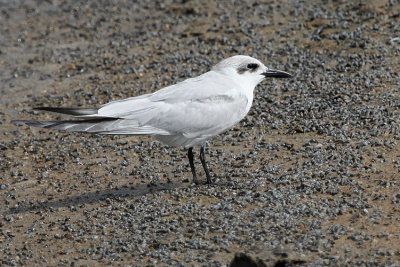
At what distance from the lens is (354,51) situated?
30.6 feet

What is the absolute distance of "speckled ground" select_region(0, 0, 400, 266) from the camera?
5.86 meters

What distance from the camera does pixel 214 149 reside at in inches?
308

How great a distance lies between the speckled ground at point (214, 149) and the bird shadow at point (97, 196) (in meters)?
0.02

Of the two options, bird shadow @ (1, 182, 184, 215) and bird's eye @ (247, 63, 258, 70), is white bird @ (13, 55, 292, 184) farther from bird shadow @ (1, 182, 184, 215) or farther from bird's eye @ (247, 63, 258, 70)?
bird shadow @ (1, 182, 184, 215)

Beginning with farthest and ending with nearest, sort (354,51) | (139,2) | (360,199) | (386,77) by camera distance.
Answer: (139,2) < (354,51) < (386,77) < (360,199)

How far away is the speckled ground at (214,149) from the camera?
5859 mm

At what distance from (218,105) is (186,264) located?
1.93 meters

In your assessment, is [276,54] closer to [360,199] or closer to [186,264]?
[360,199]

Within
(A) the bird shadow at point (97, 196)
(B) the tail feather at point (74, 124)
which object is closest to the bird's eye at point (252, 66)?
(A) the bird shadow at point (97, 196)

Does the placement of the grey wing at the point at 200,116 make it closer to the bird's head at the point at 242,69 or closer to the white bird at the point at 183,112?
the white bird at the point at 183,112

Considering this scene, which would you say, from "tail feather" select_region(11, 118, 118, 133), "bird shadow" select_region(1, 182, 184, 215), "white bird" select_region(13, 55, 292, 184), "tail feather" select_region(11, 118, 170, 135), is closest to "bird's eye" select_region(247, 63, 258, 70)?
"white bird" select_region(13, 55, 292, 184)

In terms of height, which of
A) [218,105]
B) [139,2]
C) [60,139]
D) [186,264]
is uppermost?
[139,2]

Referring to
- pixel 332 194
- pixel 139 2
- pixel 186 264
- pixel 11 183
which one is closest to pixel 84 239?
pixel 186 264

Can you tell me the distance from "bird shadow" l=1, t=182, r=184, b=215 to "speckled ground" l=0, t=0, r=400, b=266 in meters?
0.02
